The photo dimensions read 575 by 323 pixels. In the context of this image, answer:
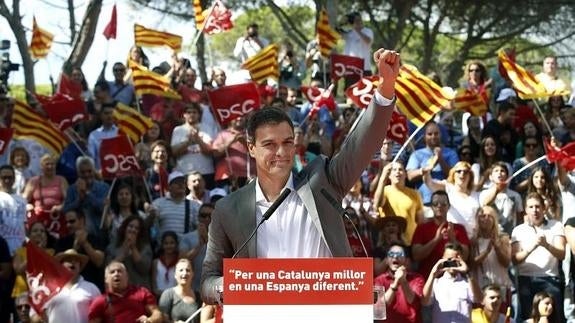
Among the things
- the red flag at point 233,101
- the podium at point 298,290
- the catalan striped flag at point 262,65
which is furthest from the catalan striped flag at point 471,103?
the podium at point 298,290

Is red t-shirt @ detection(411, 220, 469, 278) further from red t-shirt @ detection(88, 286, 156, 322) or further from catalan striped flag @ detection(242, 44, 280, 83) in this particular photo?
A: catalan striped flag @ detection(242, 44, 280, 83)

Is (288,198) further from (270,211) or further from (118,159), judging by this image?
(118,159)

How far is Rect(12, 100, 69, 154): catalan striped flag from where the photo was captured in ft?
55.0

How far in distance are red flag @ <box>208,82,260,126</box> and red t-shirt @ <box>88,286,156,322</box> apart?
178 inches

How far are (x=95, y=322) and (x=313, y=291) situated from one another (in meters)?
7.85

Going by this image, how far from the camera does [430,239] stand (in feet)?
45.5

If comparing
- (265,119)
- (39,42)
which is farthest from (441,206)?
(39,42)

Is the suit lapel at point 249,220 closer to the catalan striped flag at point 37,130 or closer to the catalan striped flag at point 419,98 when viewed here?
the catalan striped flag at point 419,98

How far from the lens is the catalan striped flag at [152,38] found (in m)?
20.0

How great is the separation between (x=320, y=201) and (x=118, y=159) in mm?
10508

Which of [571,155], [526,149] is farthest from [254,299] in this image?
[526,149]

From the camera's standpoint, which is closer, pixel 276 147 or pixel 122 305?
pixel 276 147

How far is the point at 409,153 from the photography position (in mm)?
17391

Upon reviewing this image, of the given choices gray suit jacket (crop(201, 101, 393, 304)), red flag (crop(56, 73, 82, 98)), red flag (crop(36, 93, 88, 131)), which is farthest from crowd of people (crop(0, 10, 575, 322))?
gray suit jacket (crop(201, 101, 393, 304))
